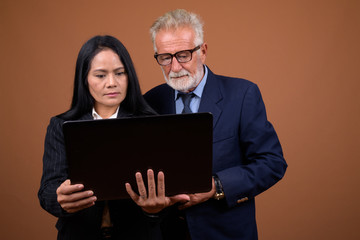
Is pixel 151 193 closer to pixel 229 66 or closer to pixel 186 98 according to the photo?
pixel 186 98

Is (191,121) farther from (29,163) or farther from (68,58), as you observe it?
(29,163)

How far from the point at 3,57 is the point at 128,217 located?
6.62 feet

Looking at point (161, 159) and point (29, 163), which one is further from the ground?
point (161, 159)

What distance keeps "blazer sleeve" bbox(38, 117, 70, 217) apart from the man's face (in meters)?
0.61

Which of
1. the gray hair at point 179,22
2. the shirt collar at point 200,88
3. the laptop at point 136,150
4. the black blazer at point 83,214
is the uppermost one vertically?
the gray hair at point 179,22

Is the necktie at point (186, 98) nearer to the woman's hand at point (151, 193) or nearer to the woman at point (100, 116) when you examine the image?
the woman at point (100, 116)

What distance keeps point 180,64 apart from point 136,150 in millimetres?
752

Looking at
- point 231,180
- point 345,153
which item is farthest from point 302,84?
point 231,180

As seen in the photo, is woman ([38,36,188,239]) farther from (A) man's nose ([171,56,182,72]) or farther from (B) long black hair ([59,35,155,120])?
(A) man's nose ([171,56,182,72])

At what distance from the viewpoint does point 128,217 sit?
178 centimetres

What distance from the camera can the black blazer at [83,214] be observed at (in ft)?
5.64

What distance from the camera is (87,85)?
1.86 meters

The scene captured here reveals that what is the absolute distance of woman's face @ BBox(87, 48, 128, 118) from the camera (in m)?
1.79

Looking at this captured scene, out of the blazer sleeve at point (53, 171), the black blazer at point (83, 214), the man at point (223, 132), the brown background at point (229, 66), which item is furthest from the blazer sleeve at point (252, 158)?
the brown background at point (229, 66)
